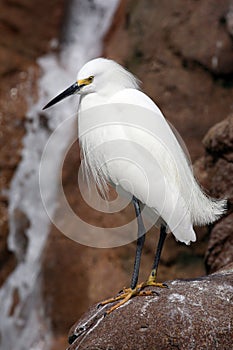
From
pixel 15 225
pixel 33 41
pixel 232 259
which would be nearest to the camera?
pixel 232 259

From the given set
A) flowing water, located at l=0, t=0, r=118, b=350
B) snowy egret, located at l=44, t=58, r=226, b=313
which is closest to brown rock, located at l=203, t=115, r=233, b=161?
snowy egret, located at l=44, t=58, r=226, b=313

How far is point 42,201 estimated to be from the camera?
7797mm

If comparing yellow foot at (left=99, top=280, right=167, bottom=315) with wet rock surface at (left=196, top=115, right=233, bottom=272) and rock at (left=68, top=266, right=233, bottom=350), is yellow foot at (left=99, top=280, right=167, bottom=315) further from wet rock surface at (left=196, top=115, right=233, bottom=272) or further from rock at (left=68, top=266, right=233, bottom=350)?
wet rock surface at (left=196, top=115, right=233, bottom=272)

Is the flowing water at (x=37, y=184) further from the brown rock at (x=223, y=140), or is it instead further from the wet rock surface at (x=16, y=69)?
the brown rock at (x=223, y=140)

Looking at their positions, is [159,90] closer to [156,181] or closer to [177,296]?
[156,181]

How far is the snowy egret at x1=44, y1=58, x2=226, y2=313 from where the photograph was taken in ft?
13.9

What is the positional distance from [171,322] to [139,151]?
101 centimetres

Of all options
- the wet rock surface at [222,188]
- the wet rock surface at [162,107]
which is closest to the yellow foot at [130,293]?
the wet rock surface at [222,188]

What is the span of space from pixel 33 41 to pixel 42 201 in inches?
76.2

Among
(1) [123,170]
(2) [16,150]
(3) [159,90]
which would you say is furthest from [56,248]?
(1) [123,170]

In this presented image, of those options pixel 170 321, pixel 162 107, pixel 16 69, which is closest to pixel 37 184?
pixel 16 69

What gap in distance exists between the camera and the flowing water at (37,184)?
7324mm

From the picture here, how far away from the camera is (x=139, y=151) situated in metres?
4.27

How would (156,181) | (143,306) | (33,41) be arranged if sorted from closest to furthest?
(143,306)
(156,181)
(33,41)
